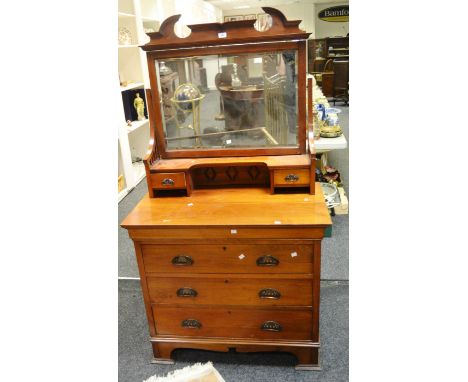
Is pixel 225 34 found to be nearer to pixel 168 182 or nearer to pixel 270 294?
pixel 168 182

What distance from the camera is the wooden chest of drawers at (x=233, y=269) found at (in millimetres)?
1547

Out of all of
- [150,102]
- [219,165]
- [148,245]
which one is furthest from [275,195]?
[150,102]

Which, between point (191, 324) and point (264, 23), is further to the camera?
point (191, 324)

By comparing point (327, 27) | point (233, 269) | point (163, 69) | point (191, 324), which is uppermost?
point (327, 27)

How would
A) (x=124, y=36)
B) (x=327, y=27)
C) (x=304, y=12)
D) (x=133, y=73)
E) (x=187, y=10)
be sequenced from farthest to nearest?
(x=327, y=27) → (x=304, y=12) → (x=187, y=10) → (x=133, y=73) → (x=124, y=36)

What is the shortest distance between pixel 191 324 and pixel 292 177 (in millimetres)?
827

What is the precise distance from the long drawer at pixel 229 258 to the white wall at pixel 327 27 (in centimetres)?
1208

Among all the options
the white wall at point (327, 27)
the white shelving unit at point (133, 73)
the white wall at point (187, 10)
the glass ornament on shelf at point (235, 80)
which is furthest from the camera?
the white wall at point (327, 27)

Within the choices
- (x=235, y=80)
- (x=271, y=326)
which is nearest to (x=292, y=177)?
(x=235, y=80)

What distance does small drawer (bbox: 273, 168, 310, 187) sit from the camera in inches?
66.7

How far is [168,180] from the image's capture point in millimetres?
1779

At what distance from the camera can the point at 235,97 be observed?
1.78 meters

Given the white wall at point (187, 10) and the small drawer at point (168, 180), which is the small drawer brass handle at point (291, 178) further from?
the white wall at point (187, 10)

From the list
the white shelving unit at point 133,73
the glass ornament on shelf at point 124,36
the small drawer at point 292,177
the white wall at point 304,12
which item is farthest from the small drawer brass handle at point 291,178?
the white wall at point 304,12
